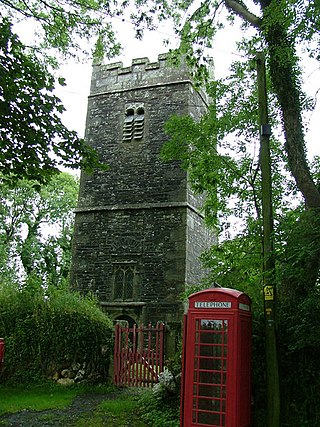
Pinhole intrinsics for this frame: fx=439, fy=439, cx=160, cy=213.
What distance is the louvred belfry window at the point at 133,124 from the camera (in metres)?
17.9

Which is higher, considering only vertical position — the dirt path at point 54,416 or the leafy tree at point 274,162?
the leafy tree at point 274,162

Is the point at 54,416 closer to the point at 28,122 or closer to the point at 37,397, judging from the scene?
the point at 37,397

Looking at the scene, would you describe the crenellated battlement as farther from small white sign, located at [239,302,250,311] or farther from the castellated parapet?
small white sign, located at [239,302,250,311]

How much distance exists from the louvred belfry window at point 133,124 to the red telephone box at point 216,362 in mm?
12645

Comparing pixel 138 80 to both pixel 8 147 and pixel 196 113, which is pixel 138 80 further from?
pixel 8 147

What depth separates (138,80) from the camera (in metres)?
18.8

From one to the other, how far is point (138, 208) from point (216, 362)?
11.1m

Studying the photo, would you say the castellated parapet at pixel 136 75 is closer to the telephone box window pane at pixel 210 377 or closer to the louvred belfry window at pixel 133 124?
the louvred belfry window at pixel 133 124

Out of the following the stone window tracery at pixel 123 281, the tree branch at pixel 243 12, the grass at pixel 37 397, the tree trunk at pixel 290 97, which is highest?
the tree branch at pixel 243 12

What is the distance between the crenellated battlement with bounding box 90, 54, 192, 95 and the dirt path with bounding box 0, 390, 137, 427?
13.4 metres

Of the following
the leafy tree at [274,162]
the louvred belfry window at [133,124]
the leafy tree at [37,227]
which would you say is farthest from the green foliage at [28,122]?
the leafy tree at [37,227]

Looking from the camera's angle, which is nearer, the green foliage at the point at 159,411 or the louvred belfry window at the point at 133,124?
the green foliage at the point at 159,411

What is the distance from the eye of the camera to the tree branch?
8766 millimetres

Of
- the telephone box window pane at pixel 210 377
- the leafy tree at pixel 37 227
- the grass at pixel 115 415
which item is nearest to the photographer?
the telephone box window pane at pixel 210 377
